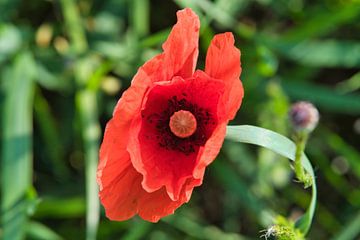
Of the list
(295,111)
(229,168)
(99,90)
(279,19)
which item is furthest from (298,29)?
(295,111)

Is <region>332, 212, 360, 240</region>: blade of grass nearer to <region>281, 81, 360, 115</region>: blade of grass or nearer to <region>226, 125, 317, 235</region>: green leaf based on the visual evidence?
<region>281, 81, 360, 115</region>: blade of grass

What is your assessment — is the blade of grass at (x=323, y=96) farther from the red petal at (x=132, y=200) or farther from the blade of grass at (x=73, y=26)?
the red petal at (x=132, y=200)

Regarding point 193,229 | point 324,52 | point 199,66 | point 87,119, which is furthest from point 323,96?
point 87,119

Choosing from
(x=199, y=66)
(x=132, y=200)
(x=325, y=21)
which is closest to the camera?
(x=132, y=200)

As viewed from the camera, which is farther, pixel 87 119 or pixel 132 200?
pixel 87 119

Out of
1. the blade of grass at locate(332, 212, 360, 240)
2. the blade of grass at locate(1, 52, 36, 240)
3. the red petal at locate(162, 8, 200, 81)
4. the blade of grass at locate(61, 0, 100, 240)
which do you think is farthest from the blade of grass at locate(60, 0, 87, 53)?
the blade of grass at locate(332, 212, 360, 240)

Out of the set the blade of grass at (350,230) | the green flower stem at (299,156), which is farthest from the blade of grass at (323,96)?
the green flower stem at (299,156)

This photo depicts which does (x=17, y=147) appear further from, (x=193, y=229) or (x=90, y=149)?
(x=193, y=229)
